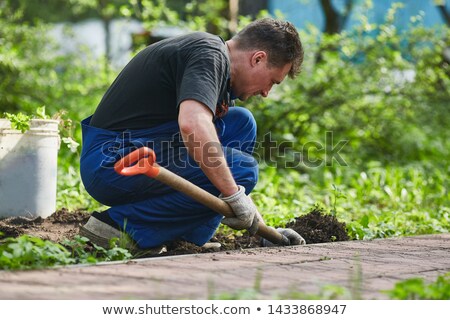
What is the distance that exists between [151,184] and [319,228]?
4.04 ft

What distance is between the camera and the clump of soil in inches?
172

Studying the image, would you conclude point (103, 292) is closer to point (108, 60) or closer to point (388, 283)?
point (388, 283)

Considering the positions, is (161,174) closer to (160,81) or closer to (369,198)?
(160,81)

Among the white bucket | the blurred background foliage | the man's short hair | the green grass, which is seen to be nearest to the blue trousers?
the man's short hair

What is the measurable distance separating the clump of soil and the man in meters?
0.62

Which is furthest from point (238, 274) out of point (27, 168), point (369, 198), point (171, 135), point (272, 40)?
point (369, 198)

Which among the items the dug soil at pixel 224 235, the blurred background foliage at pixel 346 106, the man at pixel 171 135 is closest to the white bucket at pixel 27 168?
the dug soil at pixel 224 235

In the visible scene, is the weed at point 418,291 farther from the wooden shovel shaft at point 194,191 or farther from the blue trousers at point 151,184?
the blue trousers at point 151,184

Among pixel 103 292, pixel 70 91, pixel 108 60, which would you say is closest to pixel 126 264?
pixel 103 292

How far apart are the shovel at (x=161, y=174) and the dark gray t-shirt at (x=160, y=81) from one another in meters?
0.43

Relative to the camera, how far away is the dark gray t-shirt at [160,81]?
357 cm

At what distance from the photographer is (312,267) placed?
3.25 meters

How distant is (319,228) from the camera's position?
445cm
